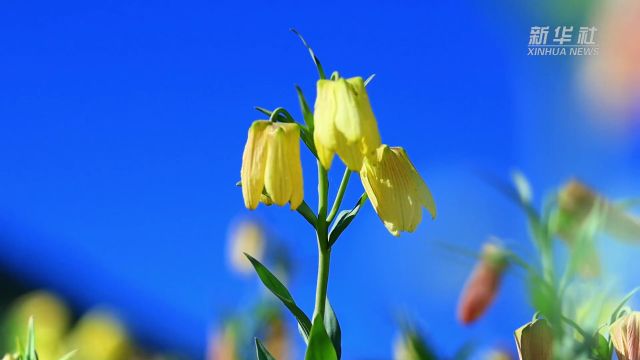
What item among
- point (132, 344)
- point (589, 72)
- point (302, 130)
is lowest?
point (132, 344)

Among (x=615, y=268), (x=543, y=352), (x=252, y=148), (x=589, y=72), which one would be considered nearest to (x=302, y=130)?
(x=252, y=148)

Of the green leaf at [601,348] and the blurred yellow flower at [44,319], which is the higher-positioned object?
the green leaf at [601,348]

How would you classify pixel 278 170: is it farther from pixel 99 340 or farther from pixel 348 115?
pixel 99 340

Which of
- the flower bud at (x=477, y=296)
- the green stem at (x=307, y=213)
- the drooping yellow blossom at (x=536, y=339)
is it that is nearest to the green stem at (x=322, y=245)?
the green stem at (x=307, y=213)

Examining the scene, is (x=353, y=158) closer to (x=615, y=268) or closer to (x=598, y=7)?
(x=615, y=268)

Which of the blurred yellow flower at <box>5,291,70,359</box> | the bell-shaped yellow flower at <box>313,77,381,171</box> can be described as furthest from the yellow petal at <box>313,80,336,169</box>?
the blurred yellow flower at <box>5,291,70,359</box>

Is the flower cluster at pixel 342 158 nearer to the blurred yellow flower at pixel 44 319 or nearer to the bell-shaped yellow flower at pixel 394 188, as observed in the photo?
the bell-shaped yellow flower at pixel 394 188

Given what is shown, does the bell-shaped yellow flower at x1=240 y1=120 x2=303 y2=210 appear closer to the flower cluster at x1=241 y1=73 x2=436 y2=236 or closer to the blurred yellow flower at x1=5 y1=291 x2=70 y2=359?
the flower cluster at x1=241 y1=73 x2=436 y2=236
